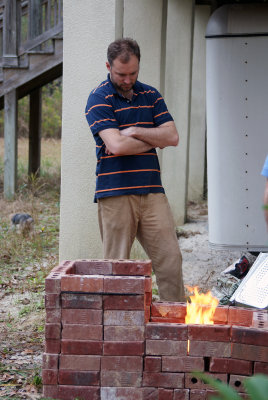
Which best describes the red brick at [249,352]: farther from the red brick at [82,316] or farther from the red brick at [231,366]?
the red brick at [82,316]

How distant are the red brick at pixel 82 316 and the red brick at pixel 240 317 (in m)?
0.75

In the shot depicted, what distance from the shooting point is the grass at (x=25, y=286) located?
3.96 m

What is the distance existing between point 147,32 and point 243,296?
3211 millimetres

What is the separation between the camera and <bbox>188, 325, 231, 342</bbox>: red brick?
3184 millimetres

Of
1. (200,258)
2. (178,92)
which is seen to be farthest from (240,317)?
(178,92)

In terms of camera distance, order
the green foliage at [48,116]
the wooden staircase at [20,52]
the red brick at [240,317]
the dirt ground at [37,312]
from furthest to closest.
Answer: the green foliage at [48,116]
the wooden staircase at [20,52]
the dirt ground at [37,312]
the red brick at [240,317]

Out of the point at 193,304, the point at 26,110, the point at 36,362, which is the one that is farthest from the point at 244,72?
the point at 26,110

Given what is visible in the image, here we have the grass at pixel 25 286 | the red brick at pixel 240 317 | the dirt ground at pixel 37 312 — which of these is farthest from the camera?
the grass at pixel 25 286

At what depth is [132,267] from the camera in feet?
11.8

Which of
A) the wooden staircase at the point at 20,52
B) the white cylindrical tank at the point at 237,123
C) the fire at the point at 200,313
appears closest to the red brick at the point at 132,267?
the fire at the point at 200,313

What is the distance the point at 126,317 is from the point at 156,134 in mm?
1441

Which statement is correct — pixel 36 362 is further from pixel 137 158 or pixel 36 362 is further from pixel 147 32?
pixel 147 32

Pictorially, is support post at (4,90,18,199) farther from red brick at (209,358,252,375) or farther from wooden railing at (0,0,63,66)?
red brick at (209,358,252,375)

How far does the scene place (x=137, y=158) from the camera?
4.26m
